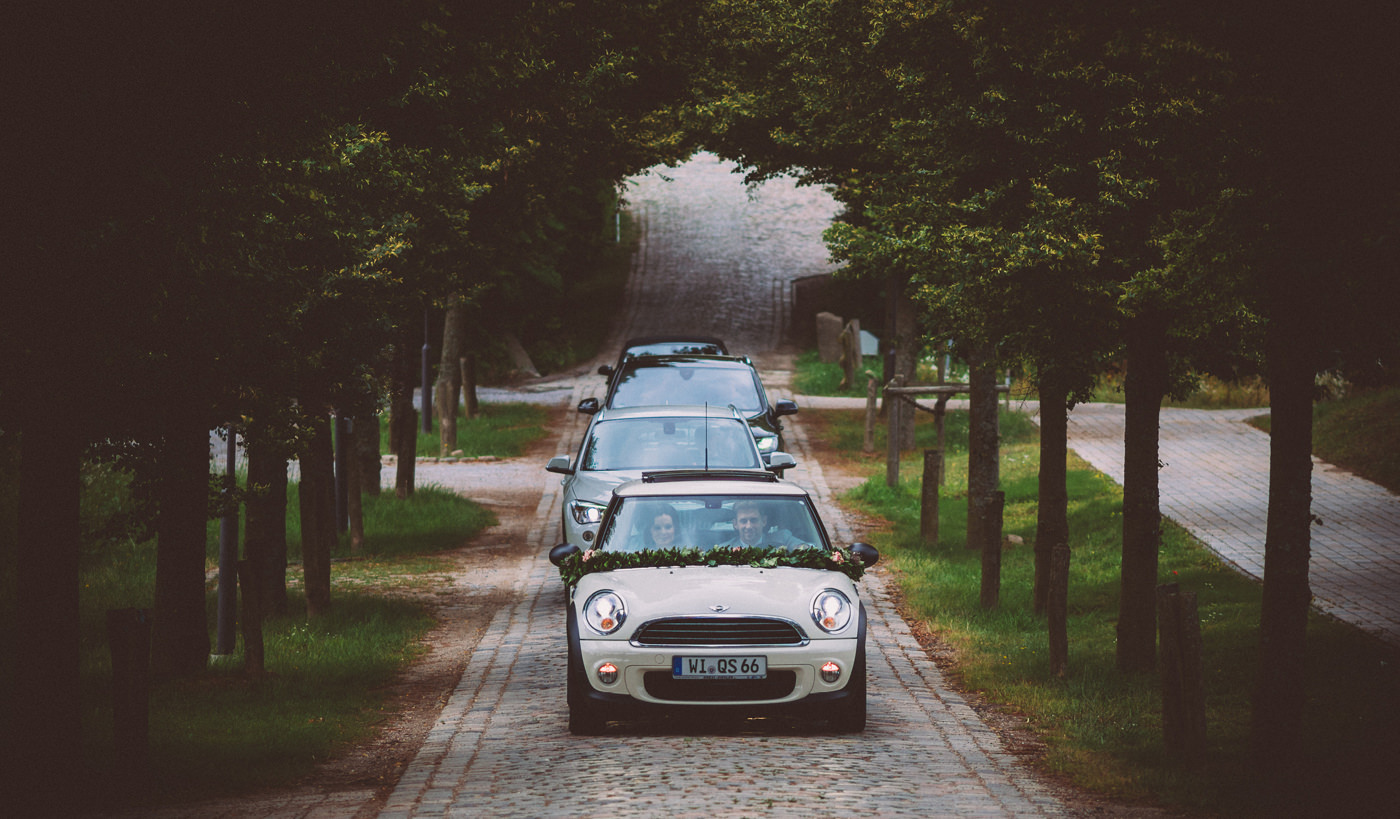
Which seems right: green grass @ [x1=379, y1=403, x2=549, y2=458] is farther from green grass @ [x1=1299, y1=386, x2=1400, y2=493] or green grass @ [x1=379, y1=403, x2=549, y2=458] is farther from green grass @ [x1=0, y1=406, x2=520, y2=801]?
green grass @ [x1=1299, y1=386, x2=1400, y2=493]

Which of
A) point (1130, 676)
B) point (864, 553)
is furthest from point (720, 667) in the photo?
point (1130, 676)

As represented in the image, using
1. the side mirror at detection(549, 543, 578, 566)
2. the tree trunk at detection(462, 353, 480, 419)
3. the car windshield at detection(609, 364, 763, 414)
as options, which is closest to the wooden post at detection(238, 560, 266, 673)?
the side mirror at detection(549, 543, 578, 566)

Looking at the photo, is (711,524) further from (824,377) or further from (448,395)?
(824,377)

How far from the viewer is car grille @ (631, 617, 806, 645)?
27.2ft

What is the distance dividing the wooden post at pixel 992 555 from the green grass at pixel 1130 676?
6.3 inches

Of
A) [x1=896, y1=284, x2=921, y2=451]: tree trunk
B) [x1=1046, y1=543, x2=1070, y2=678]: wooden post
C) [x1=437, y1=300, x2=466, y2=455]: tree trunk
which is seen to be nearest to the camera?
[x1=1046, y1=543, x2=1070, y2=678]: wooden post

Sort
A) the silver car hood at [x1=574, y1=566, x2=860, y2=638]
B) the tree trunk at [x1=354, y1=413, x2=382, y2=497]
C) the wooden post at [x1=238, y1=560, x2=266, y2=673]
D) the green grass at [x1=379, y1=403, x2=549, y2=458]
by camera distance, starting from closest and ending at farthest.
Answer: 1. the silver car hood at [x1=574, y1=566, x2=860, y2=638]
2. the wooden post at [x1=238, y1=560, x2=266, y2=673]
3. the tree trunk at [x1=354, y1=413, x2=382, y2=497]
4. the green grass at [x1=379, y1=403, x2=549, y2=458]

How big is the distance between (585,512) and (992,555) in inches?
142

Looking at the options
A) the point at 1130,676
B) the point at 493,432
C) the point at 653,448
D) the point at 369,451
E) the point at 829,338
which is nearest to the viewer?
the point at 1130,676

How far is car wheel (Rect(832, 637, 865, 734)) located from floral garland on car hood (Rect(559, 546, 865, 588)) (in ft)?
2.26

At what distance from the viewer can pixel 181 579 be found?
10.6 meters

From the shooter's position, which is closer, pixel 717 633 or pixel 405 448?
pixel 717 633

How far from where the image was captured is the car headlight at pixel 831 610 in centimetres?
842

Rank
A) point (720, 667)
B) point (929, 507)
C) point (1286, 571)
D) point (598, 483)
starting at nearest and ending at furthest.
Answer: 1. point (1286, 571)
2. point (720, 667)
3. point (598, 483)
4. point (929, 507)
